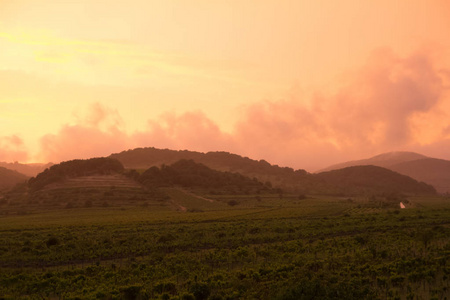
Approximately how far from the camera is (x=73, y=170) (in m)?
180

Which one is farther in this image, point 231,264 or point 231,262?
point 231,262

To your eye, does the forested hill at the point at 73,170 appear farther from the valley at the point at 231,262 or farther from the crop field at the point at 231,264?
the crop field at the point at 231,264

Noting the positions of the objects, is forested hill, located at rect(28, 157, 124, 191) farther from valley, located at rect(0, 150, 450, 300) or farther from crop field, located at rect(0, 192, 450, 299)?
crop field, located at rect(0, 192, 450, 299)

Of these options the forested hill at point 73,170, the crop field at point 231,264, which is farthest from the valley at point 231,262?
the forested hill at point 73,170

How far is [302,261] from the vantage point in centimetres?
3947

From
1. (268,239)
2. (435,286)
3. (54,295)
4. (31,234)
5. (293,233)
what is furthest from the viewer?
(31,234)

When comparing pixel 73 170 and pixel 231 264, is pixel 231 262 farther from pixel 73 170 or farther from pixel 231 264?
pixel 73 170

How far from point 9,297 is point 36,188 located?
149m

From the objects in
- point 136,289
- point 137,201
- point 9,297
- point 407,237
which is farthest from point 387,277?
point 137,201

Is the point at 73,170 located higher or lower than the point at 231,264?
higher

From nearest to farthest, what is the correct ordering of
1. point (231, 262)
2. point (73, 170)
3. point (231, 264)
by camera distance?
point (231, 264), point (231, 262), point (73, 170)

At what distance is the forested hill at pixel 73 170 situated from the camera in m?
169

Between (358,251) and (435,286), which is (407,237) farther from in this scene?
(435,286)

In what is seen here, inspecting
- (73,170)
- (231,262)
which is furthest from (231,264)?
(73,170)
